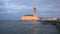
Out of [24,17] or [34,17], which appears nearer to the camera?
[34,17]

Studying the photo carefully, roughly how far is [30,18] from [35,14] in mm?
13461

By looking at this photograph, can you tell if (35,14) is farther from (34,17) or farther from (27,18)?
(27,18)

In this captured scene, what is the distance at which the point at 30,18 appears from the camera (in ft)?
512

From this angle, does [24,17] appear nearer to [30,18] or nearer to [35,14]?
[30,18]

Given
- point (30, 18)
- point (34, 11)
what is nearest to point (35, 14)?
point (34, 11)

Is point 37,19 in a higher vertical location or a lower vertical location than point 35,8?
lower

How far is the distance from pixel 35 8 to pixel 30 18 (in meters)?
13.3

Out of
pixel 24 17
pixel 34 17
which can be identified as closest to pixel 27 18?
pixel 24 17

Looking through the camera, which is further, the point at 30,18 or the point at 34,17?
the point at 30,18

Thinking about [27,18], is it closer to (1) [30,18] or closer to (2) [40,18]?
(1) [30,18]

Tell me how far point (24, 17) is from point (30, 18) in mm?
6120

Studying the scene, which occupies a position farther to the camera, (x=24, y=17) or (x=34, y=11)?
(x=24, y=17)

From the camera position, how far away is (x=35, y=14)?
143875mm

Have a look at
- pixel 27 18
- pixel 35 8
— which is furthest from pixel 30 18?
pixel 35 8
